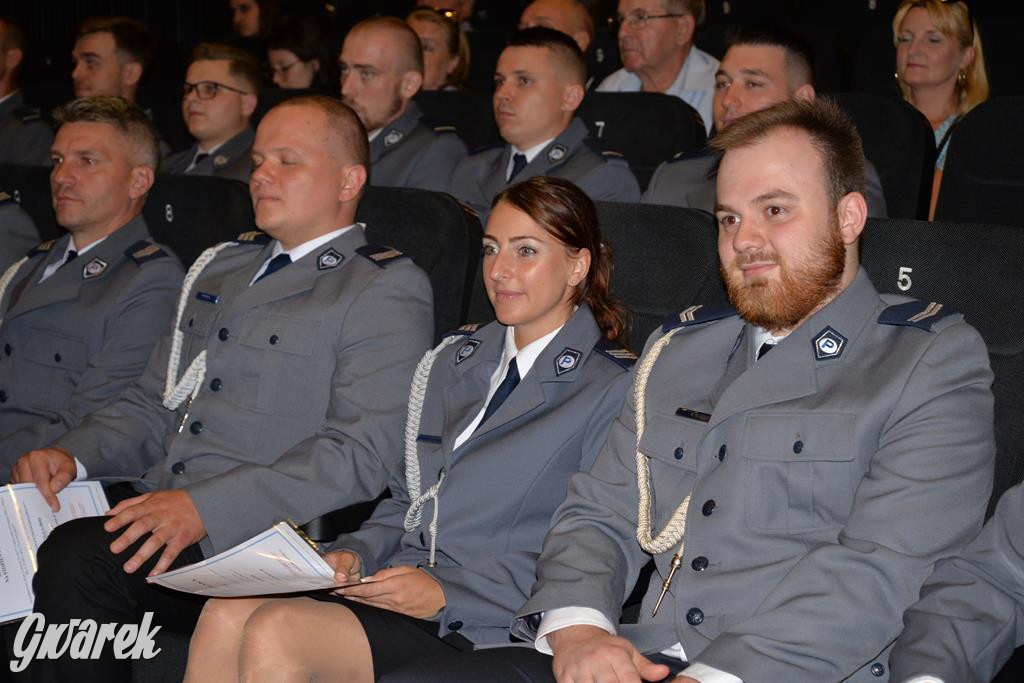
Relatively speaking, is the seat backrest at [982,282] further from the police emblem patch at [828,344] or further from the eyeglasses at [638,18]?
the eyeglasses at [638,18]

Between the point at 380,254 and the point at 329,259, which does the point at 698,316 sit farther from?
the point at 329,259

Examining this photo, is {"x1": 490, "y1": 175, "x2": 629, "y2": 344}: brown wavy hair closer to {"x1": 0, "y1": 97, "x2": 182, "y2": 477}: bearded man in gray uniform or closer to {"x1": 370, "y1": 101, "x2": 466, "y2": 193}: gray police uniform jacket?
{"x1": 0, "y1": 97, "x2": 182, "y2": 477}: bearded man in gray uniform

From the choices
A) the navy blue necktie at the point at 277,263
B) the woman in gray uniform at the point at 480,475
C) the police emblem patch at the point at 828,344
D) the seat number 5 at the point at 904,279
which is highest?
the seat number 5 at the point at 904,279

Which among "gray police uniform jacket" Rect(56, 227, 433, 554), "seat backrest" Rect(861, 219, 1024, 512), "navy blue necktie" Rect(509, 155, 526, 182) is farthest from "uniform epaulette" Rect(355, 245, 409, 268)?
"navy blue necktie" Rect(509, 155, 526, 182)

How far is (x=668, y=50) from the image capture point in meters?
4.51

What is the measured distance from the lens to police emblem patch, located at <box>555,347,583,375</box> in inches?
86.4

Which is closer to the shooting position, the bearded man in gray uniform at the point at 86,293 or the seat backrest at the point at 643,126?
the bearded man in gray uniform at the point at 86,293

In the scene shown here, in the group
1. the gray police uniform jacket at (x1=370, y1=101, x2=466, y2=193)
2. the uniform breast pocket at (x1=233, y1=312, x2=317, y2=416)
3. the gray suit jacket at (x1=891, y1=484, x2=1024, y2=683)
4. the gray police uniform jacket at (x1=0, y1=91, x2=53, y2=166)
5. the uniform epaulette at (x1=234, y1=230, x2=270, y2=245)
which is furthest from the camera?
the gray police uniform jacket at (x1=0, y1=91, x2=53, y2=166)

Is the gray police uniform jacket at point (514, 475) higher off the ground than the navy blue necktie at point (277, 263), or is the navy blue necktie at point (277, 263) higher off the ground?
the navy blue necktie at point (277, 263)

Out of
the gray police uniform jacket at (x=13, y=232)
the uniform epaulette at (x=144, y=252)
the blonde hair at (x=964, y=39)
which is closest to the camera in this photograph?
the uniform epaulette at (x=144, y=252)

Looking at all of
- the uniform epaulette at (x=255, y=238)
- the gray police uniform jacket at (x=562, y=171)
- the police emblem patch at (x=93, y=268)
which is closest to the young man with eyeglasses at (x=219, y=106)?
the gray police uniform jacket at (x=562, y=171)

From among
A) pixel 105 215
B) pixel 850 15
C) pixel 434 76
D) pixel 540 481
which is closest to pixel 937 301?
pixel 540 481

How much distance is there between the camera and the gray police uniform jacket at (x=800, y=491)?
1598mm

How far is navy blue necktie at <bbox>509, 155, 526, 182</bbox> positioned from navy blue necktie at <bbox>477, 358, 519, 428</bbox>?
1.68m
